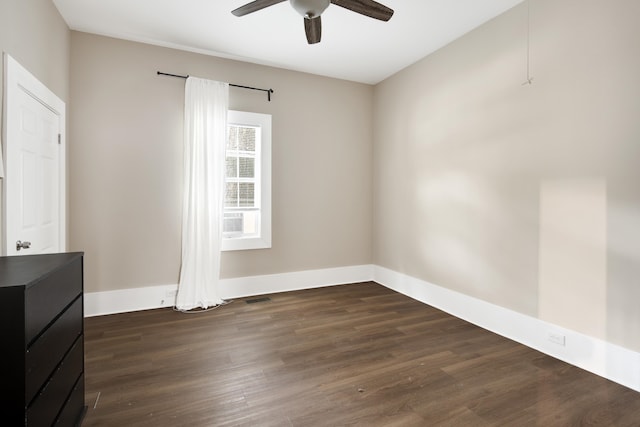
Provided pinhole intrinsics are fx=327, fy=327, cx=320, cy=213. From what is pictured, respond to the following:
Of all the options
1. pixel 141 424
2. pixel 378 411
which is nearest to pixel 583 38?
pixel 378 411

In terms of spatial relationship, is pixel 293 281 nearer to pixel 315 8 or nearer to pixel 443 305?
pixel 443 305

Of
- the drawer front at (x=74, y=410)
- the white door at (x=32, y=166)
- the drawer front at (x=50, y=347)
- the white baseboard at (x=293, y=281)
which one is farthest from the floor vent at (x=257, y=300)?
the drawer front at (x=50, y=347)

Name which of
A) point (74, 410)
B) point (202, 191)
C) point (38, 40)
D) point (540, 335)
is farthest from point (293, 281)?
point (38, 40)

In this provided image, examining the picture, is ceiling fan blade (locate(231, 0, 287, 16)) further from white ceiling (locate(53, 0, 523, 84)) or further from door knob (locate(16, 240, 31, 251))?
door knob (locate(16, 240, 31, 251))

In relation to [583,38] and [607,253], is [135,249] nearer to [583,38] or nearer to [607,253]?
[607,253]

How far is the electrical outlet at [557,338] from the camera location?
2.52 m

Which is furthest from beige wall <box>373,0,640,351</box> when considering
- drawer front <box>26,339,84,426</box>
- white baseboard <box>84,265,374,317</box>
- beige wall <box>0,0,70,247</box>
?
beige wall <box>0,0,70,247</box>

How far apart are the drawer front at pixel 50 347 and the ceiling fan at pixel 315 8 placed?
214 cm

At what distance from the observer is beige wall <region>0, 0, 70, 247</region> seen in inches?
81.1

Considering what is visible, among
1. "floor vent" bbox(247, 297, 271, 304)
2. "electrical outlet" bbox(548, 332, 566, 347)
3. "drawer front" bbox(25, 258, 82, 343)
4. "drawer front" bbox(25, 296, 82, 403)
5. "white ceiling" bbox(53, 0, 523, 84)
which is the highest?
"white ceiling" bbox(53, 0, 523, 84)

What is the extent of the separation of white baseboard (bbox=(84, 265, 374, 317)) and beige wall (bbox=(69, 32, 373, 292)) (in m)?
0.09

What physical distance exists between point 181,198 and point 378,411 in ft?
9.76

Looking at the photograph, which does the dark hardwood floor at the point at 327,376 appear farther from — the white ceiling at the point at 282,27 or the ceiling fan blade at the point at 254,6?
the white ceiling at the point at 282,27

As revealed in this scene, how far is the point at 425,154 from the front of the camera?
3.90m
